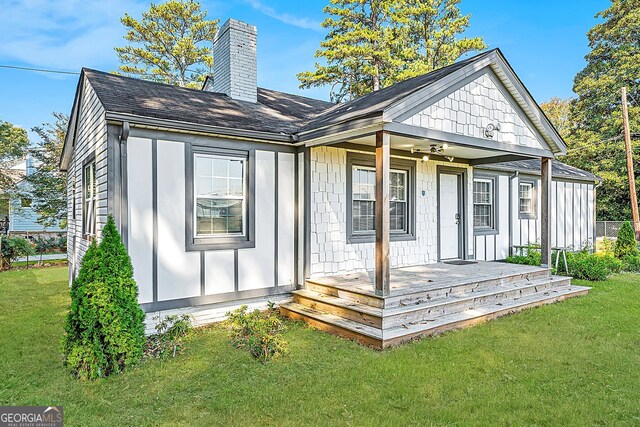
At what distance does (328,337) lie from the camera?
197 inches

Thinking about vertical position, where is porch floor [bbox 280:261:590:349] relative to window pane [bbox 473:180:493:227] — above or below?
below

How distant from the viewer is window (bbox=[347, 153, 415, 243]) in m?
7.15

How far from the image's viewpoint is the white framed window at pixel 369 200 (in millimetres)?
7289

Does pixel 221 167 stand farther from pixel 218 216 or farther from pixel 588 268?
pixel 588 268

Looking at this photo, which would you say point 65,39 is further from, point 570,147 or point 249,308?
point 570,147

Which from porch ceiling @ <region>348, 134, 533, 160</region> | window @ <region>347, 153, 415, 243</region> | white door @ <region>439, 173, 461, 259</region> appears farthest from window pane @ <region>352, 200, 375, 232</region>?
white door @ <region>439, 173, 461, 259</region>

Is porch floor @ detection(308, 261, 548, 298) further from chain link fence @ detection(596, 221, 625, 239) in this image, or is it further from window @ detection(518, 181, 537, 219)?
chain link fence @ detection(596, 221, 625, 239)

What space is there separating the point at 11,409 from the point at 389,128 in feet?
16.1

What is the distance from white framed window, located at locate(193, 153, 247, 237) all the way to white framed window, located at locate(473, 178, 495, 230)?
6284mm

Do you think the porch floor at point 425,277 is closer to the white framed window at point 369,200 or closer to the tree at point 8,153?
the white framed window at point 369,200

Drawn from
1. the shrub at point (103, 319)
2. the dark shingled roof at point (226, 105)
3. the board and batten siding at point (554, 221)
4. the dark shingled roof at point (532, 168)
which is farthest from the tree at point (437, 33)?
the shrub at point (103, 319)

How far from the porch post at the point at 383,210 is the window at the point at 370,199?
1930 mm

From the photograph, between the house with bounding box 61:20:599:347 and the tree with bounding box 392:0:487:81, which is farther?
the tree with bounding box 392:0:487:81

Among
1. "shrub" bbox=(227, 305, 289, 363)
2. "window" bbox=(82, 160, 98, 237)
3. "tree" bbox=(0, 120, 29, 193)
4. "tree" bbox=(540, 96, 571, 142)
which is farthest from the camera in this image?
"tree" bbox=(540, 96, 571, 142)
